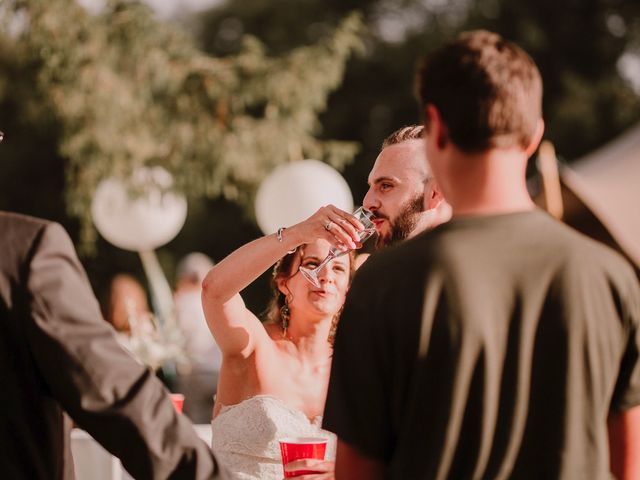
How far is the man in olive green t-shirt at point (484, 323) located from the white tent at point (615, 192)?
23.6ft

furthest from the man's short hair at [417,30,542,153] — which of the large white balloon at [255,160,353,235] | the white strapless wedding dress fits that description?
the large white balloon at [255,160,353,235]

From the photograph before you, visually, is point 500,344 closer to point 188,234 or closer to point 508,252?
point 508,252

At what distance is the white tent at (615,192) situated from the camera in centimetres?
899

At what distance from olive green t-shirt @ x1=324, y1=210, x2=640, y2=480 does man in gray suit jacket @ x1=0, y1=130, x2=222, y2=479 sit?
365 mm

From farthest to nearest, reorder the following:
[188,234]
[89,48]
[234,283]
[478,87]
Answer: [188,234] → [89,48] → [234,283] → [478,87]

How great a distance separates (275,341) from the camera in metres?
3.31

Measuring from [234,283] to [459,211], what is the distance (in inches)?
51.9

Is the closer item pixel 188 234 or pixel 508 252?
pixel 508 252

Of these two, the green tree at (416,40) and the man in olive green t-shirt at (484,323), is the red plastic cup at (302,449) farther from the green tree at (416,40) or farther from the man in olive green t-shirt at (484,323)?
the green tree at (416,40)

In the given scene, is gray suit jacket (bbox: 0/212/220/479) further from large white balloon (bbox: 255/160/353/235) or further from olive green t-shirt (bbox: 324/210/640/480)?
large white balloon (bbox: 255/160/353/235)

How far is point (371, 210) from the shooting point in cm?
304

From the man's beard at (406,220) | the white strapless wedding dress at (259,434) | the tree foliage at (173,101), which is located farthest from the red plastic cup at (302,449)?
the tree foliage at (173,101)

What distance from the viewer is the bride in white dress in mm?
2975

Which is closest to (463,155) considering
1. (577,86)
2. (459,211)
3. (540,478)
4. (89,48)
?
(459,211)
